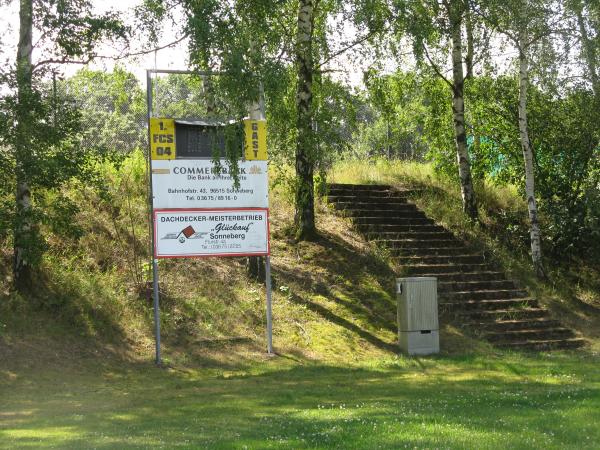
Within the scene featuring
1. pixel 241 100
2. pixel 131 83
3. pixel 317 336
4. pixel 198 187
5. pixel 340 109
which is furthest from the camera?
pixel 131 83

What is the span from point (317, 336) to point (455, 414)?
7.95m

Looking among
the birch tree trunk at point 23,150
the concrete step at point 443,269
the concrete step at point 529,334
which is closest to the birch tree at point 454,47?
the concrete step at point 443,269

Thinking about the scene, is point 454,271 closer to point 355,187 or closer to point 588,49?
point 355,187

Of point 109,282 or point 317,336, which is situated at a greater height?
point 109,282

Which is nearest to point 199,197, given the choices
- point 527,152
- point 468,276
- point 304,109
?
point 304,109

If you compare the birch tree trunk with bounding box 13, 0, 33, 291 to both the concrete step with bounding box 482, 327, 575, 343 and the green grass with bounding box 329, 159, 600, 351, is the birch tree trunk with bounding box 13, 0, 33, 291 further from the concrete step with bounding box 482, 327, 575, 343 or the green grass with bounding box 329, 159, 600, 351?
the green grass with bounding box 329, 159, 600, 351

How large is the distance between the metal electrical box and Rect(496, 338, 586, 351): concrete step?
1940mm

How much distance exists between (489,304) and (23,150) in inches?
452

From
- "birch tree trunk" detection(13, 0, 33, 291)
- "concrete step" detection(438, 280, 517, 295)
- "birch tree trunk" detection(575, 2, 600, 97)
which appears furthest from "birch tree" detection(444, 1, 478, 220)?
"birch tree trunk" detection(13, 0, 33, 291)

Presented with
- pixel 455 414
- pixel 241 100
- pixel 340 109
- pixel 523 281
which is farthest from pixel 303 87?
pixel 455 414

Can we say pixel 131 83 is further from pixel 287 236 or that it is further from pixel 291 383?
pixel 291 383

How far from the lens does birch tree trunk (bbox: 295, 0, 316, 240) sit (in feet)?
61.2

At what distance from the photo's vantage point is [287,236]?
852 inches

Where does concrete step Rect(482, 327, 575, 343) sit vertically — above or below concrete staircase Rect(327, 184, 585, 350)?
below
